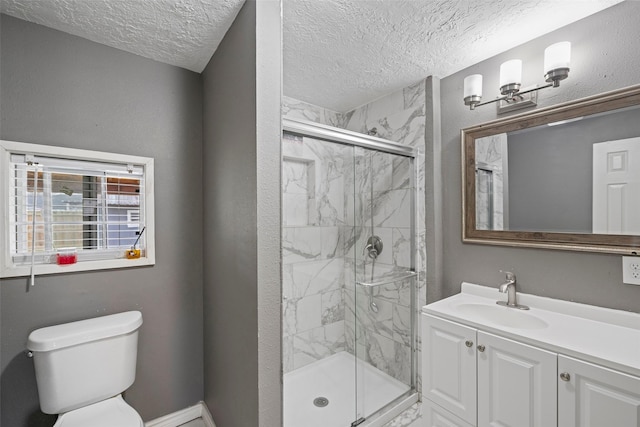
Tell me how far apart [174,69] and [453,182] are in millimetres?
2110

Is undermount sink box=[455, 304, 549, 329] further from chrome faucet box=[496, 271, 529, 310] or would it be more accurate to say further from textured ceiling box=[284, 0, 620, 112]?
textured ceiling box=[284, 0, 620, 112]

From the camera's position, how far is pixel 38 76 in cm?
144

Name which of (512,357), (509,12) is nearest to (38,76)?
(509,12)

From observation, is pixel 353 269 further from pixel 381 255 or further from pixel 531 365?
pixel 531 365

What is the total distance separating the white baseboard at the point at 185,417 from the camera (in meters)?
1.74

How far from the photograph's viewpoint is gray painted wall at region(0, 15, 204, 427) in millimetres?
1394

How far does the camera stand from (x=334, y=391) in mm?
2086

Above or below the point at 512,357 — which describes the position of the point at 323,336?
below

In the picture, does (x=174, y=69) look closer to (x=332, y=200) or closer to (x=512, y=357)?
(x=332, y=200)

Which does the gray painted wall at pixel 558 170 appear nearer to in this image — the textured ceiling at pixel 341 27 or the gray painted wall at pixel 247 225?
the textured ceiling at pixel 341 27

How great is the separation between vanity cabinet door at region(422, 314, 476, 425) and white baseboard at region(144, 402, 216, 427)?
1.38 metres

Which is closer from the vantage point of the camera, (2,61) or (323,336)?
(2,61)

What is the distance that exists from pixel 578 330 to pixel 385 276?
1095 millimetres

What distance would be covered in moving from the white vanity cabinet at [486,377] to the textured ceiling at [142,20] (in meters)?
2.03
